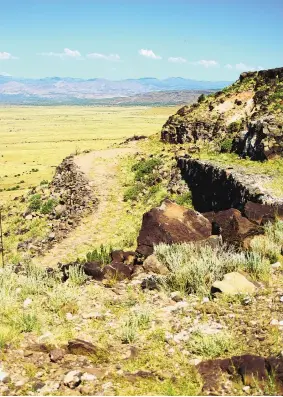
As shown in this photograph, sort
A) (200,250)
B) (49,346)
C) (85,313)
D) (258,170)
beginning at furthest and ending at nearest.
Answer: (258,170)
(200,250)
(85,313)
(49,346)

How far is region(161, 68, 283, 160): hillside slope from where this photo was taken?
2775 cm

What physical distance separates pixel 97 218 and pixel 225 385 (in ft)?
71.2

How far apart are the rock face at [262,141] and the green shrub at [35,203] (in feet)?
54.4

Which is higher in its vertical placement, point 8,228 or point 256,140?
point 256,140

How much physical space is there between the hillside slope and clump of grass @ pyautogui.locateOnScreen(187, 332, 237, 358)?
20862mm

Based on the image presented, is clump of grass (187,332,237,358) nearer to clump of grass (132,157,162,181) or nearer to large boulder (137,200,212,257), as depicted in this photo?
large boulder (137,200,212,257)

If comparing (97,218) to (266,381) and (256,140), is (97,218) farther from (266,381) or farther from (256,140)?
(266,381)

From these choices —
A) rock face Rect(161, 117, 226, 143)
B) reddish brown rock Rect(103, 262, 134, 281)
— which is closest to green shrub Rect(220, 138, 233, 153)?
rock face Rect(161, 117, 226, 143)

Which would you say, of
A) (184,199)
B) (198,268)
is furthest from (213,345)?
(184,199)

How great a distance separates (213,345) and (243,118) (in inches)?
1204

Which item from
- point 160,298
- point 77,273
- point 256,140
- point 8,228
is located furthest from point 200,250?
point 8,228

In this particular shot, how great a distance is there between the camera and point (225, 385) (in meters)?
6.24

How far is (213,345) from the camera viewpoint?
23.7 feet

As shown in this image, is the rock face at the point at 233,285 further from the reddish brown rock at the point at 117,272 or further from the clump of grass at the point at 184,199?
the clump of grass at the point at 184,199
